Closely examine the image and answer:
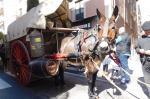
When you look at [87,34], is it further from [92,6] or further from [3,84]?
[92,6]

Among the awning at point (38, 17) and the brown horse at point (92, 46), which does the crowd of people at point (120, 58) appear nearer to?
the brown horse at point (92, 46)

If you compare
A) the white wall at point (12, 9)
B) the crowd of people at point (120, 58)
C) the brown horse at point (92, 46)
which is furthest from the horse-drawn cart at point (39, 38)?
the white wall at point (12, 9)

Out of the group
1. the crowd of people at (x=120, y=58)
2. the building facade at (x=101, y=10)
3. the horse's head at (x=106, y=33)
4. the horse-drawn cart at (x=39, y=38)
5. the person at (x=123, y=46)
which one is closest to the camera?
the horse's head at (x=106, y=33)

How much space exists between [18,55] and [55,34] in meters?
1.78

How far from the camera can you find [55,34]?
31.1 ft

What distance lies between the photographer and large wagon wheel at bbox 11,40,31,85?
9.76 metres

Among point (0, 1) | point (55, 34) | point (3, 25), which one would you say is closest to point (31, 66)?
point (55, 34)

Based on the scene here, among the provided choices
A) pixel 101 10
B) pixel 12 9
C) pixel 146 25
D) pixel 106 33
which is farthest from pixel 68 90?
pixel 12 9

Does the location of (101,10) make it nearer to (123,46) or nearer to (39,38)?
(123,46)

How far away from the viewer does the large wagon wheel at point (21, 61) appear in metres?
9.76

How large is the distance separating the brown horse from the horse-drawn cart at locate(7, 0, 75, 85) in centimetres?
82

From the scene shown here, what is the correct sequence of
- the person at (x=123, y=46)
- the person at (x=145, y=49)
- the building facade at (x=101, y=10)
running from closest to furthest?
the person at (x=145, y=49), the person at (x=123, y=46), the building facade at (x=101, y=10)

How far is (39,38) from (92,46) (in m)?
2.27

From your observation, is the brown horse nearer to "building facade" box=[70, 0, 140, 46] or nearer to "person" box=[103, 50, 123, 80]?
"person" box=[103, 50, 123, 80]
